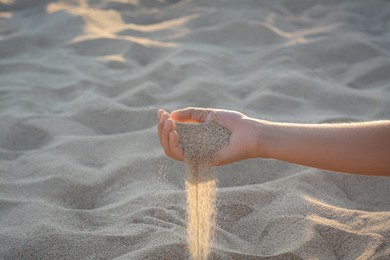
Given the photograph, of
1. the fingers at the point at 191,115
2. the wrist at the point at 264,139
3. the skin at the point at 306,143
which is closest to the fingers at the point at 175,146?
the skin at the point at 306,143

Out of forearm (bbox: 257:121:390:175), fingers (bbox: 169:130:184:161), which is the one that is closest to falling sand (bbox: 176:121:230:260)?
fingers (bbox: 169:130:184:161)

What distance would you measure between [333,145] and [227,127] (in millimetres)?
384

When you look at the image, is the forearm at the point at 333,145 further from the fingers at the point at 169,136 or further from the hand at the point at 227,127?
the fingers at the point at 169,136

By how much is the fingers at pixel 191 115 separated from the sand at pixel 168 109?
0.31 metres

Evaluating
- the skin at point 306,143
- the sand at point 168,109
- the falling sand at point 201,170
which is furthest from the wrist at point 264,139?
the sand at point 168,109

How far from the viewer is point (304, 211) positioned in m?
1.66

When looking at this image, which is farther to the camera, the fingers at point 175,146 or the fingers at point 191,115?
the fingers at point 191,115

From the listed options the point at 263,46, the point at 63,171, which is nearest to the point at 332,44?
the point at 263,46

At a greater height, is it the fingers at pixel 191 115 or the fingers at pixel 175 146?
the fingers at pixel 191 115

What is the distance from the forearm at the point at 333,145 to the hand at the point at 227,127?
0.13 feet

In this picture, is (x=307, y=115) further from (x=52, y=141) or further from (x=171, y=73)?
(x=52, y=141)

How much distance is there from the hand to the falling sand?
25 millimetres

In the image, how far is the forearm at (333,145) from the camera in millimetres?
1485

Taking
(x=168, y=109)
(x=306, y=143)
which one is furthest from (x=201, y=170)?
(x=168, y=109)
